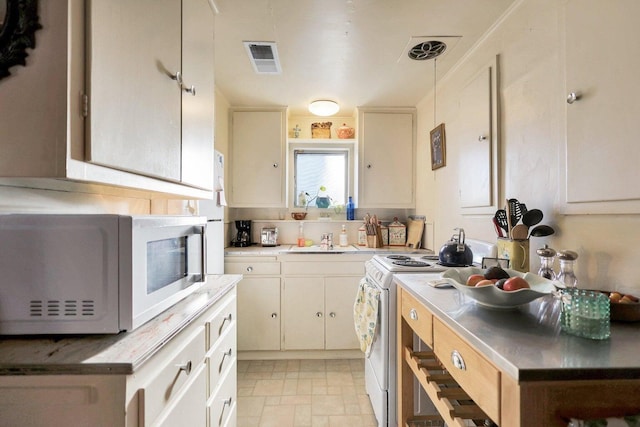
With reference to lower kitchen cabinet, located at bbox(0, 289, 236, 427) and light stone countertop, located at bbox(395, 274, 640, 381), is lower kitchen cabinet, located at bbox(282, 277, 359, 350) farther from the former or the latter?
light stone countertop, located at bbox(395, 274, 640, 381)

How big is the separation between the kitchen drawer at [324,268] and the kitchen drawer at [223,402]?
1.11 metres

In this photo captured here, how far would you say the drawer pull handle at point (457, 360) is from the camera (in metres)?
0.87

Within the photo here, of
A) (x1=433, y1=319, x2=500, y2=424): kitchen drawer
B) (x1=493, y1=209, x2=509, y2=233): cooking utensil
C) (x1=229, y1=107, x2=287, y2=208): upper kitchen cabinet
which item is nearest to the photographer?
(x1=433, y1=319, x2=500, y2=424): kitchen drawer

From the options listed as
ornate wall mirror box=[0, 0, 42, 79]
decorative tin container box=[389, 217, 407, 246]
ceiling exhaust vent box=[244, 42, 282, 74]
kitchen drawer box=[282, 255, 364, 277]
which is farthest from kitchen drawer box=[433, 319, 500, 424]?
decorative tin container box=[389, 217, 407, 246]

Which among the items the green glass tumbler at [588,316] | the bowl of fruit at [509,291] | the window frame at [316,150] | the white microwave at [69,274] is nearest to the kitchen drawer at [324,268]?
the window frame at [316,150]

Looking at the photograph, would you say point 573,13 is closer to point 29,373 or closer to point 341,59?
point 341,59

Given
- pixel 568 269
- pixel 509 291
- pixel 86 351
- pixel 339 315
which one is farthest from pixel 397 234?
pixel 86 351

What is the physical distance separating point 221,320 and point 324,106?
2168 millimetres

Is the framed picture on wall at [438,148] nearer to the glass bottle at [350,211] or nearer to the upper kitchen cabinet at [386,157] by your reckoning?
the upper kitchen cabinet at [386,157]

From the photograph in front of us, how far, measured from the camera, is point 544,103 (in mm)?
1326

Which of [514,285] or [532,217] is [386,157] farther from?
[514,285]

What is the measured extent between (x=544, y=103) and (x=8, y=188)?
2.07 m

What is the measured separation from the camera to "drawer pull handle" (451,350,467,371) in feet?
2.84

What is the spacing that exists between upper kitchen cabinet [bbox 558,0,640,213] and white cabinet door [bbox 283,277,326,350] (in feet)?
6.30
